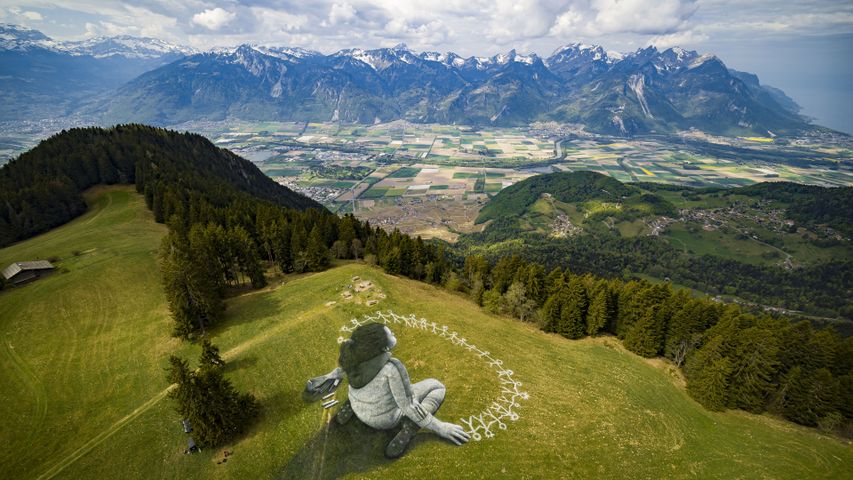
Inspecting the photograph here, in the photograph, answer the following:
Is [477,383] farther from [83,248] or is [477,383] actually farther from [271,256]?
[83,248]

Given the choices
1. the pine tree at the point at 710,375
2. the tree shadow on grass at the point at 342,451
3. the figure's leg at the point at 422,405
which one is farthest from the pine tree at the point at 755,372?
the tree shadow on grass at the point at 342,451

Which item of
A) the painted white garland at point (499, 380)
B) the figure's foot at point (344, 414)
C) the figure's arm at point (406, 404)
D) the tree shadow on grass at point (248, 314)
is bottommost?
the painted white garland at point (499, 380)

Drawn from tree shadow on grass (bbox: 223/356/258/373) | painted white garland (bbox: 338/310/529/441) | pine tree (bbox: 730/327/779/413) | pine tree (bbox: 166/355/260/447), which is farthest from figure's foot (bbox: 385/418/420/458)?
pine tree (bbox: 730/327/779/413)

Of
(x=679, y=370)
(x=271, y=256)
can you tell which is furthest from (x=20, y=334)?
(x=679, y=370)

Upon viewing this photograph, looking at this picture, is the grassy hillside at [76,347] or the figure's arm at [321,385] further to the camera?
the figure's arm at [321,385]

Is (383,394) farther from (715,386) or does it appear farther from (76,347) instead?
(715,386)

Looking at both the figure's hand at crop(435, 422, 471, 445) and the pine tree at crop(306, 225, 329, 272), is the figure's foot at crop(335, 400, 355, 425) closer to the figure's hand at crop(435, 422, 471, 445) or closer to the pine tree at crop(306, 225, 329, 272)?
the figure's hand at crop(435, 422, 471, 445)

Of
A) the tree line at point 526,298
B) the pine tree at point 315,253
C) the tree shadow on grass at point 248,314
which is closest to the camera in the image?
the tree line at point 526,298

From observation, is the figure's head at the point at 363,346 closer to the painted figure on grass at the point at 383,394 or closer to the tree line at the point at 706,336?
the painted figure on grass at the point at 383,394

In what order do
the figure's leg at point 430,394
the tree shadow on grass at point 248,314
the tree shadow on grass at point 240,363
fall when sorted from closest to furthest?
the figure's leg at point 430,394
the tree shadow on grass at point 240,363
the tree shadow on grass at point 248,314
